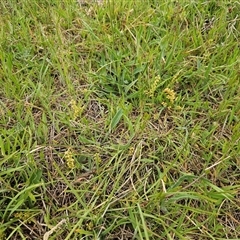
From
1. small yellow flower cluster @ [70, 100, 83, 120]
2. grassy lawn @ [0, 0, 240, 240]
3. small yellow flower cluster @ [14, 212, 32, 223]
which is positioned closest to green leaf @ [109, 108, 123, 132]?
grassy lawn @ [0, 0, 240, 240]

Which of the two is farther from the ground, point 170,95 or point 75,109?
point 75,109

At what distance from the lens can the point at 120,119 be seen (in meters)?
1.46

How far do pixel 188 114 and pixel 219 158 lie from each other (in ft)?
0.69

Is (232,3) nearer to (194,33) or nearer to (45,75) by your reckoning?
(194,33)

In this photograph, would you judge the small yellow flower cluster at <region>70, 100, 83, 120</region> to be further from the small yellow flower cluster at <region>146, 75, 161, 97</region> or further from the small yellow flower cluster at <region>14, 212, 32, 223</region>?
the small yellow flower cluster at <region>14, 212, 32, 223</region>

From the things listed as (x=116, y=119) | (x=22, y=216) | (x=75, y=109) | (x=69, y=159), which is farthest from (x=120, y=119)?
(x=22, y=216)

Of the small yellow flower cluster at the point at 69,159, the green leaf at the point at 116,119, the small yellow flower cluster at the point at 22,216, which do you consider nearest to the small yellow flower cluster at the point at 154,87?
the green leaf at the point at 116,119

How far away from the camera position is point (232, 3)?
70.8 inches

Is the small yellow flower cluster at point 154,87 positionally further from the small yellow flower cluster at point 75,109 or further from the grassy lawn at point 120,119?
the small yellow flower cluster at point 75,109

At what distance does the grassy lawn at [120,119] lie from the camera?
4.04ft

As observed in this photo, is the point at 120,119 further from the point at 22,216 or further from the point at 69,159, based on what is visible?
the point at 22,216

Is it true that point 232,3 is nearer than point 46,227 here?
No

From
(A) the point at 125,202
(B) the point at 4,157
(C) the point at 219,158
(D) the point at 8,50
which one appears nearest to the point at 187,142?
(C) the point at 219,158

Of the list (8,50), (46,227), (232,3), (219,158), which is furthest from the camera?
(232,3)
